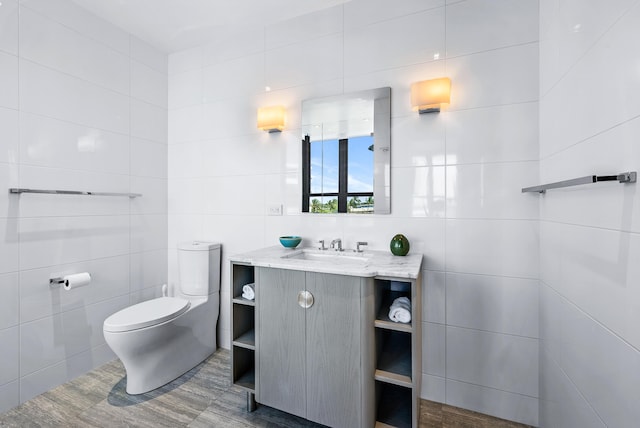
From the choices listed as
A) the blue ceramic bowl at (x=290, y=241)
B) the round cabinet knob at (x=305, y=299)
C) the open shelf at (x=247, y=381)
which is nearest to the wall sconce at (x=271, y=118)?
the blue ceramic bowl at (x=290, y=241)

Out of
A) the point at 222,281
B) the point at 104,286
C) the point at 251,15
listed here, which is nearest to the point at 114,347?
the point at 104,286

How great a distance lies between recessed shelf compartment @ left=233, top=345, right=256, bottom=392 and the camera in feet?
5.51

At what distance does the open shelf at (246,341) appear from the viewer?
1646 millimetres

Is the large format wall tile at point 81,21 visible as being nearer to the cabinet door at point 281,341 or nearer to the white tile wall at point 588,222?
the cabinet door at point 281,341

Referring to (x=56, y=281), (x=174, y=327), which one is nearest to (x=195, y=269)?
(x=174, y=327)

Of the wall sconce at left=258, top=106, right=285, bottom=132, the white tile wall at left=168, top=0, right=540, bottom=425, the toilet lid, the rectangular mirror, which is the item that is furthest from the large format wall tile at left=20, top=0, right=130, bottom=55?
the toilet lid

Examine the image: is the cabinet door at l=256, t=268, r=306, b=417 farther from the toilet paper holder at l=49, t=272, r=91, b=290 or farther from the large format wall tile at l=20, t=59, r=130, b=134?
the large format wall tile at l=20, t=59, r=130, b=134

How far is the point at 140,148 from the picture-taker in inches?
95.2

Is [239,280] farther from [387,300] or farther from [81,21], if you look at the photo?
[81,21]

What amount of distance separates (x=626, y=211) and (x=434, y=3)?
60.1 inches

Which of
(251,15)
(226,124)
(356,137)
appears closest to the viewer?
(356,137)

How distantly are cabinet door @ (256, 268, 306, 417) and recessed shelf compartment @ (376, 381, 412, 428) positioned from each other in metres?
0.38

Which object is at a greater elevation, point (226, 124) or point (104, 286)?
point (226, 124)

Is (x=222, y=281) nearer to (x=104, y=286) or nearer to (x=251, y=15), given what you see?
(x=104, y=286)
